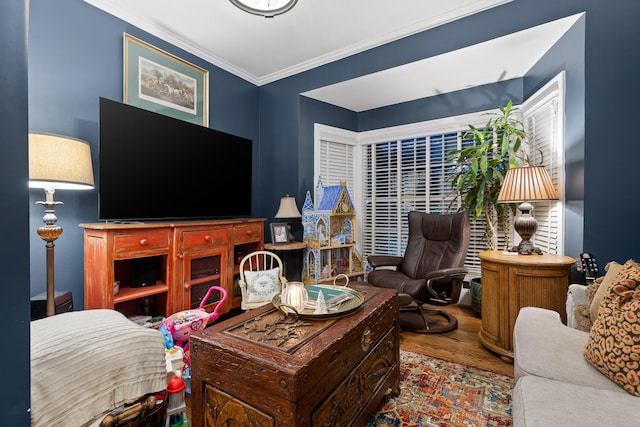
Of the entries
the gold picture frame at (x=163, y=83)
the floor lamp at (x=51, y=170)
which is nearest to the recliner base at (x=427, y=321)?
the floor lamp at (x=51, y=170)

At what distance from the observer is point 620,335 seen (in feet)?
3.89

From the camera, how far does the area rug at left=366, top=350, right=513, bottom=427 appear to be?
164 centimetres

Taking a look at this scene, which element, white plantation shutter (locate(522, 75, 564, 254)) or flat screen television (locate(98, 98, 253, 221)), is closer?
flat screen television (locate(98, 98, 253, 221))

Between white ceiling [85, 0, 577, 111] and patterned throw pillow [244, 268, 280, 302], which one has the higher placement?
white ceiling [85, 0, 577, 111]

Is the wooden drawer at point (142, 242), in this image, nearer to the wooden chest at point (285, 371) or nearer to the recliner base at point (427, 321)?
the wooden chest at point (285, 371)

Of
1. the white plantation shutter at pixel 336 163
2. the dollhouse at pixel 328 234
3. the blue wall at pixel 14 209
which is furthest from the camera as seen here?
the white plantation shutter at pixel 336 163

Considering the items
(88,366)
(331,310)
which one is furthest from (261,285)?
(88,366)

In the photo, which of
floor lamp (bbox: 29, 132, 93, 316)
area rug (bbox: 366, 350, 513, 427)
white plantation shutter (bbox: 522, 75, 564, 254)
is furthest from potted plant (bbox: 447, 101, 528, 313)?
floor lamp (bbox: 29, 132, 93, 316)

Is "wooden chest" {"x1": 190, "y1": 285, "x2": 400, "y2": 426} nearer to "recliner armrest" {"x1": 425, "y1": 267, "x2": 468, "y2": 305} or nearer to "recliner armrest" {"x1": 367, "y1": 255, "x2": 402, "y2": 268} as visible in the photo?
"recliner armrest" {"x1": 425, "y1": 267, "x2": 468, "y2": 305}

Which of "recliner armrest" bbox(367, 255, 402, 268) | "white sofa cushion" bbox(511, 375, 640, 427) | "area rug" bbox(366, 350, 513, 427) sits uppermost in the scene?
"recliner armrest" bbox(367, 255, 402, 268)

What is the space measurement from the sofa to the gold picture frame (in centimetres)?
337

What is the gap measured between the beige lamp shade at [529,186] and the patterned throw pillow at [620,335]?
97 cm

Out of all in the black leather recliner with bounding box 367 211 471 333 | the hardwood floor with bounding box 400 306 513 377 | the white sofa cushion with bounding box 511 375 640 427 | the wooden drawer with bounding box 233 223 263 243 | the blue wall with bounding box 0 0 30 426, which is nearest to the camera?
the blue wall with bounding box 0 0 30 426

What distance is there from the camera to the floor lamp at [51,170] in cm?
177
